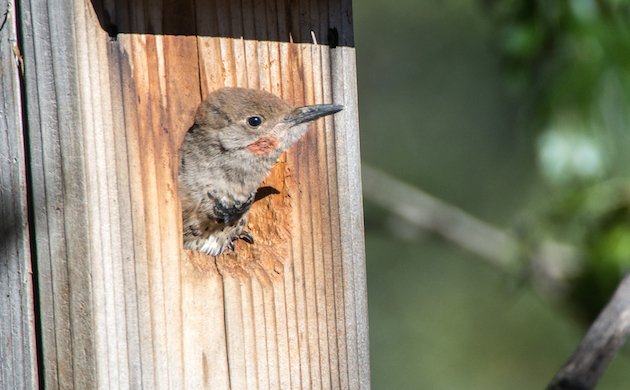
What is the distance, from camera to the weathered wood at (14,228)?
2420mm

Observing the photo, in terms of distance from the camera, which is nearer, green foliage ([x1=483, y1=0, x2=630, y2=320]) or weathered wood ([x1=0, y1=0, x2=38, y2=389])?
weathered wood ([x1=0, y1=0, x2=38, y2=389])

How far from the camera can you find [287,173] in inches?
119

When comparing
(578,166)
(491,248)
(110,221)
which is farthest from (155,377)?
(491,248)

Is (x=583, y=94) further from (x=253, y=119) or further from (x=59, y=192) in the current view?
(x=59, y=192)

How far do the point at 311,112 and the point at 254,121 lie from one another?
0.23 meters

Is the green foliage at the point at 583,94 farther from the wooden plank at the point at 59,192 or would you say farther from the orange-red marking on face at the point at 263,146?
the wooden plank at the point at 59,192

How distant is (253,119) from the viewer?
9.87 ft

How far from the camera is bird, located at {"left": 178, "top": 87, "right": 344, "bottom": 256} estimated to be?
288cm

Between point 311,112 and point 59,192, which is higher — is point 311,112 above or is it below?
above

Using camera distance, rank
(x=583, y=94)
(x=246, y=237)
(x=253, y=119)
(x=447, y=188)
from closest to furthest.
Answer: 1. (x=253, y=119)
2. (x=246, y=237)
3. (x=583, y=94)
4. (x=447, y=188)

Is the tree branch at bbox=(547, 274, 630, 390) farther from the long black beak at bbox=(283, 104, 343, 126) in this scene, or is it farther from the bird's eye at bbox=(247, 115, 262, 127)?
the bird's eye at bbox=(247, 115, 262, 127)

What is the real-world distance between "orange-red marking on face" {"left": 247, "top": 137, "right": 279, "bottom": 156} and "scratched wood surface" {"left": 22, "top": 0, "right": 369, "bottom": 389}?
0.06 metres

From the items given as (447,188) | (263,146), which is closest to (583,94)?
(263,146)

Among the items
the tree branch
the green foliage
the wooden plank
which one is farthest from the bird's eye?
the green foliage
